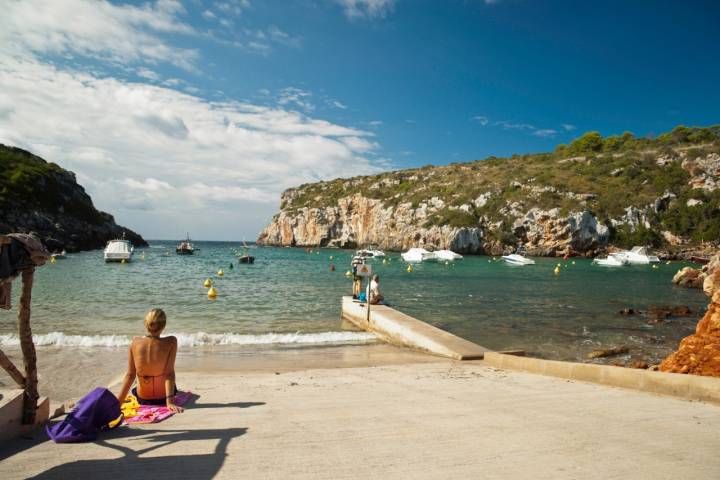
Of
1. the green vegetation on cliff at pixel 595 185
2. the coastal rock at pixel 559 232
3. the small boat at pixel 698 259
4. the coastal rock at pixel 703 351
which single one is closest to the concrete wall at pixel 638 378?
the coastal rock at pixel 703 351

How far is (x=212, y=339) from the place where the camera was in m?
13.1

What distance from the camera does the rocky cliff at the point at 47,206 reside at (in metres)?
61.9

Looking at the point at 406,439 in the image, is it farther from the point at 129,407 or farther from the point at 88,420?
the point at 129,407

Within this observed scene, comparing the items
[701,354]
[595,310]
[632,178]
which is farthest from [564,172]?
[701,354]

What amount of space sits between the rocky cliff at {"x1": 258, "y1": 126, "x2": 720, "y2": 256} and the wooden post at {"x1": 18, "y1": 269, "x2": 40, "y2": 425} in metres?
76.6

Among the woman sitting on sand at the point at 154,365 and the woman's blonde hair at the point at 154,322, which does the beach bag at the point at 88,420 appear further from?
the woman's blonde hair at the point at 154,322

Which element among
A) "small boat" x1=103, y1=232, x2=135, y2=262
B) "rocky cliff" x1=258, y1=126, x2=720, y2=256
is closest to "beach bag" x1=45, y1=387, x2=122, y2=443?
"small boat" x1=103, y1=232, x2=135, y2=262

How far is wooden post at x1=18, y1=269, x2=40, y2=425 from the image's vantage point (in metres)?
4.35

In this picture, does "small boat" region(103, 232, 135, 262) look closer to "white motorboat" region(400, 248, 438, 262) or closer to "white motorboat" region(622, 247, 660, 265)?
"white motorboat" region(400, 248, 438, 262)

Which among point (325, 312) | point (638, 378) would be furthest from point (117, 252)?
point (638, 378)

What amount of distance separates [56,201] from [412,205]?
70.7m

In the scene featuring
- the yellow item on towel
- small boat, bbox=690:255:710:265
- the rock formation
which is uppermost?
small boat, bbox=690:255:710:265

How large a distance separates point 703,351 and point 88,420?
30.9 ft

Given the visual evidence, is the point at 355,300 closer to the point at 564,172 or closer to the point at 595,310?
the point at 595,310
